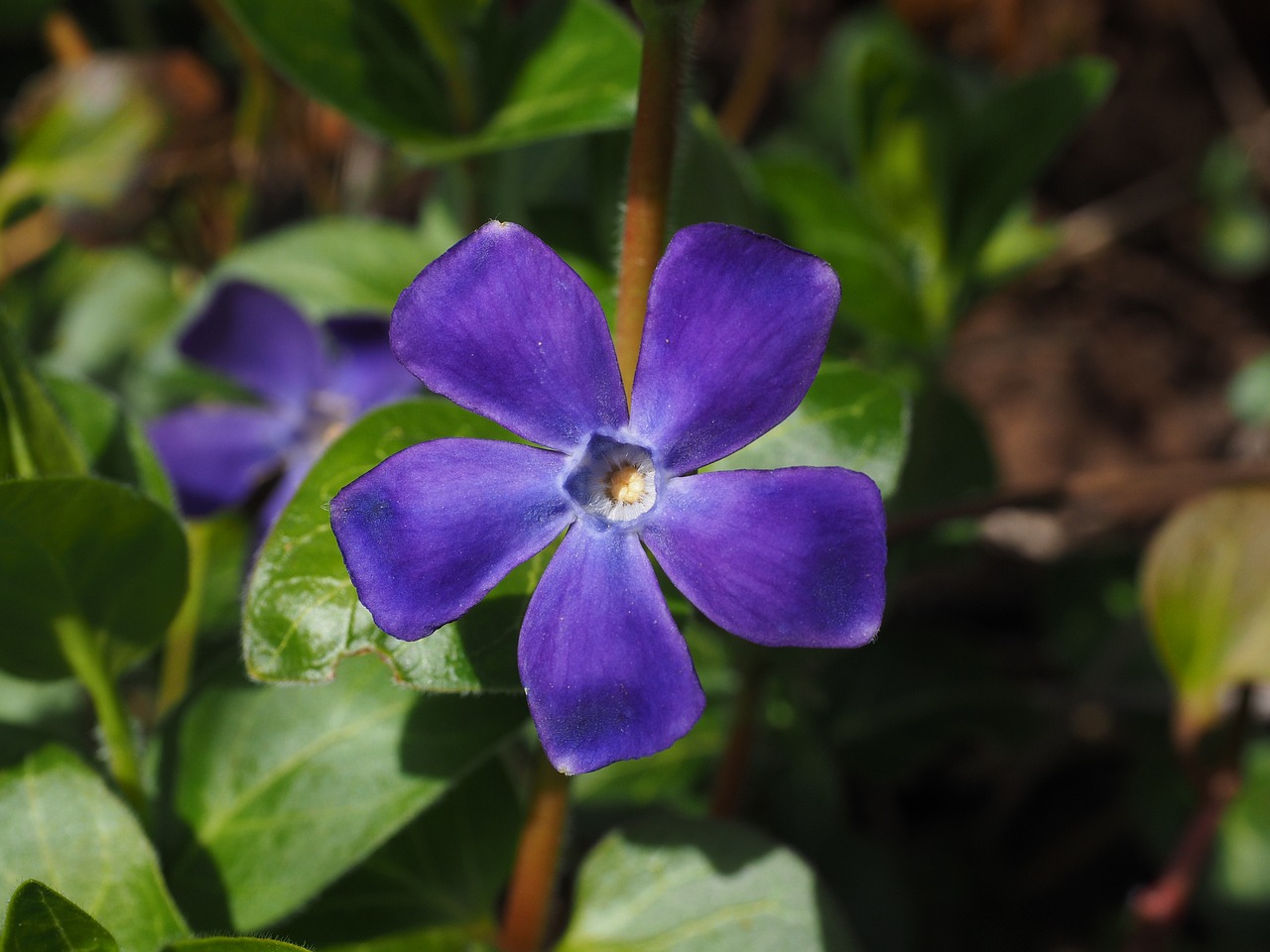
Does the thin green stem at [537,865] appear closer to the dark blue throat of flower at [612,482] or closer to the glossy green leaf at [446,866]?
the glossy green leaf at [446,866]

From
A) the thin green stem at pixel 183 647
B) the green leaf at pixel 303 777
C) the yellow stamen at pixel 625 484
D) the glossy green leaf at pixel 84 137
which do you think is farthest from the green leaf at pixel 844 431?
the glossy green leaf at pixel 84 137

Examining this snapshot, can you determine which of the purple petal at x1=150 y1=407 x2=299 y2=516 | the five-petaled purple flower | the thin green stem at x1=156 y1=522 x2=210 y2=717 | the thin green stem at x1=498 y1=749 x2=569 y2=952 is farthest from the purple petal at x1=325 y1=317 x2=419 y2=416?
the five-petaled purple flower

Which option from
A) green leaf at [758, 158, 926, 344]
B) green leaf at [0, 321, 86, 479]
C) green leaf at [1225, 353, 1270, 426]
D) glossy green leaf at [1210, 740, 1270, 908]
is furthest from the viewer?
green leaf at [1225, 353, 1270, 426]

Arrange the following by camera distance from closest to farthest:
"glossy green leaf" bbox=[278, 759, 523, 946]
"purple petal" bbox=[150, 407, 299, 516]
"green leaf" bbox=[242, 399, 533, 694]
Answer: "green leaf" bbox=[242, 399, 533, 694], "glossy green leaf" bbox=[278, 759, 523, 946], "purple petal" bbox=[150, 407, 299, 516]

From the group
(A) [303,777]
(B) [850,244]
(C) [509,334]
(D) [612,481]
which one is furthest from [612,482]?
(B) [850,244]

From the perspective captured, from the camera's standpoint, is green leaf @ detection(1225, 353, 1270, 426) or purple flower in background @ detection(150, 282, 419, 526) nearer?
purple flower in background @ detection(150, 282, 419, 526)

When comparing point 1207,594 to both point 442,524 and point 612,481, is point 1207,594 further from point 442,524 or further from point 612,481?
point 442,524

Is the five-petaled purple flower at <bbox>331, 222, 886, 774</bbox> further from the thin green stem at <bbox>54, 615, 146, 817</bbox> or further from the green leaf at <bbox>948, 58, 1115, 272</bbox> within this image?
the green leaf at <bbox>948, 58, 1115, 272</bbox>

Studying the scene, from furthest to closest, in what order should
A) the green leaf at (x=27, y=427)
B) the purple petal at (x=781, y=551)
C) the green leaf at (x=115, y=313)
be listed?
the green leaf at (x=115, y=313), the green leaf at (x=27, y=427), the purple petal at (x=781, y=551)
